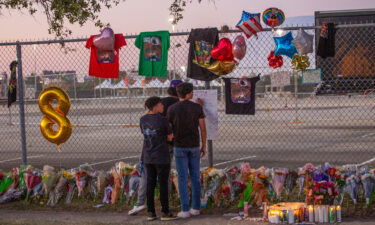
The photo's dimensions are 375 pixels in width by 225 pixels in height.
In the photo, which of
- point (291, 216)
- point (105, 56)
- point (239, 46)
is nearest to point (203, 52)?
point (239, 46)

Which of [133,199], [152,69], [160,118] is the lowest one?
[133,199]

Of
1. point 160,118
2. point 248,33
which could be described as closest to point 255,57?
point 248,33

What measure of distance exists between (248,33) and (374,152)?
6.76m

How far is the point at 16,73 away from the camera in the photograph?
392 inches

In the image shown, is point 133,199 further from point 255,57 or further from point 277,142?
point 277,142

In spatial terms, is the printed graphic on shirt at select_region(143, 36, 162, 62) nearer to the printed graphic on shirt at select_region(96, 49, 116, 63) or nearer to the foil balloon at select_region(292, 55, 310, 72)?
the printed graphic on shirt at select_region(96, 49, 116, 63)

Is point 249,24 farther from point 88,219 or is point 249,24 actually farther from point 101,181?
point 88,219

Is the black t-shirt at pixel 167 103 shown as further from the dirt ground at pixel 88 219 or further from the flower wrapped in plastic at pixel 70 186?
the flower wrapped in plastic at pixel 70 186

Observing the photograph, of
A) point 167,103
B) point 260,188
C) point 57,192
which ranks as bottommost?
point 57,192

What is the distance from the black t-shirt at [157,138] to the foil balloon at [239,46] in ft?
4.97

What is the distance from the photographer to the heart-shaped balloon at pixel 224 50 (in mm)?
8203

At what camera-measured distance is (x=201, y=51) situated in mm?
8594

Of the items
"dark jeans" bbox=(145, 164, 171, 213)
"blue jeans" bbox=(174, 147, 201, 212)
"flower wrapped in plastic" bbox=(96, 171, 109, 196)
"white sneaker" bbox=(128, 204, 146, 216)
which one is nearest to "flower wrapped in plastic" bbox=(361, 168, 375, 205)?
"blue jeans" bbox=(174, 147, 201, 212)

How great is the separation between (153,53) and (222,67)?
4.06 ft
